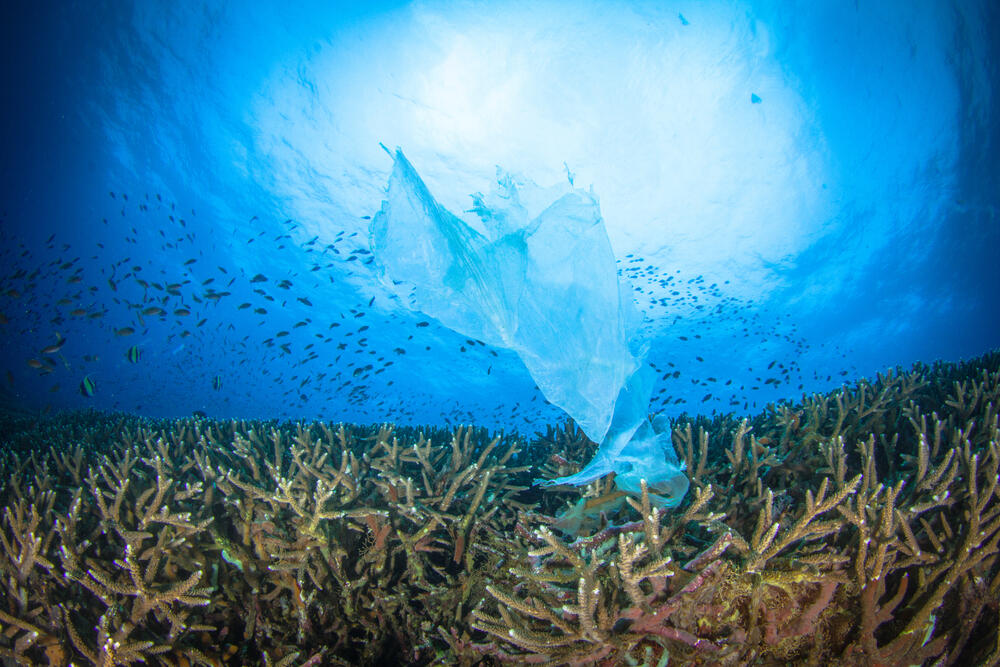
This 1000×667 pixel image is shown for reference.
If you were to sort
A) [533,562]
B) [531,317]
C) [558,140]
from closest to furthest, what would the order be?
1. [533,562]
2. [531,317]
3. [558,140]

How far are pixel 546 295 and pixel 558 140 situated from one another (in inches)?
611

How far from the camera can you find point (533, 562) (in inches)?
93.6


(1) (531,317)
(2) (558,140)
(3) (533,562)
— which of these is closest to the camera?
(3) (533,562)

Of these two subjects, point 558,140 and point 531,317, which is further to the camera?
point 558,140

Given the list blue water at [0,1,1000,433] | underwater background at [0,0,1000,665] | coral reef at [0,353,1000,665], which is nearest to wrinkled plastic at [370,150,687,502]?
underwater background at [0,0,1000,665]

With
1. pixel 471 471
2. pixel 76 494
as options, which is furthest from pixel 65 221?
pixel 471 471

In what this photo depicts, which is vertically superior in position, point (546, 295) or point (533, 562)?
point (546, 295)

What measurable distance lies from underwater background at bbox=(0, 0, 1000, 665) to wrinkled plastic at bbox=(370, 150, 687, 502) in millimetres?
26

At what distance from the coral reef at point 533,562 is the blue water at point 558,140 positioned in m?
7.30

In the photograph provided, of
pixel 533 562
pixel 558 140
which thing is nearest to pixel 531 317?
pixel 533 562

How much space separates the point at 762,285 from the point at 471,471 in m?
28.2

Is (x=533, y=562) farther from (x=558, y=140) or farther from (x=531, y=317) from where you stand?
(x=558, y=140)

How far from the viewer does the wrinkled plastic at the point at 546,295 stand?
2.87 metres

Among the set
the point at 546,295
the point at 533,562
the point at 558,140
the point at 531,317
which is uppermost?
the point at 558,140
